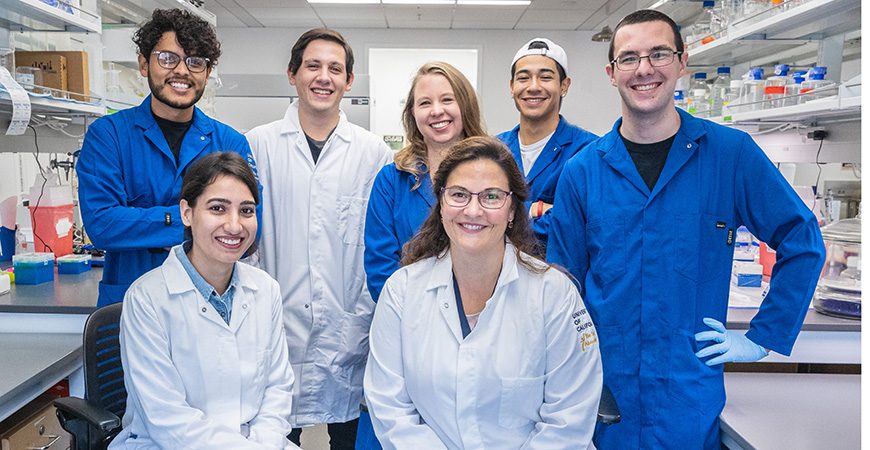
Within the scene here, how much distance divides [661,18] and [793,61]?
7.14 ft

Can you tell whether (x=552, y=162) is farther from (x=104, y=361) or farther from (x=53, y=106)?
(x=53, y=106)

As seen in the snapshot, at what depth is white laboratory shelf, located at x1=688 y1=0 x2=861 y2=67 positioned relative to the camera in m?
2.02

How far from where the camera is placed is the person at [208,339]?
4.74 feet

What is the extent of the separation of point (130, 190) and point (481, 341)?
1.21m

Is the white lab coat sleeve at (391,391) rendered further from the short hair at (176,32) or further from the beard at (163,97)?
the short hair at (176,32)

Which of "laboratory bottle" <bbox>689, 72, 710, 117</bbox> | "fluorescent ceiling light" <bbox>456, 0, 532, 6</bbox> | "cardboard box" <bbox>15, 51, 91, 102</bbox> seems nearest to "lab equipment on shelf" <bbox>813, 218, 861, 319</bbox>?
"laboratory bottle" <bbox>689, 72, 710, 117</bbox>

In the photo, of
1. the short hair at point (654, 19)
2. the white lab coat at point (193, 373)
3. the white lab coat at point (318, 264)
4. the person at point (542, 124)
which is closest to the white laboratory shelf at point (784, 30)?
the short hair at point (654, 19)

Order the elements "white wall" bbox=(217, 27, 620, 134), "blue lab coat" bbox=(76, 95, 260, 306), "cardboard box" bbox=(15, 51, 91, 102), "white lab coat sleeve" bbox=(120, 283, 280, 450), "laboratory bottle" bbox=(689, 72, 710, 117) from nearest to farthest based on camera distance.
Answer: "white lab coat sleeve" bbox=(120, 283, 280, 450) < "blue lab coat" bbox=(76, 95, 260, 306) < "cardboard box" bbox=(15, 51, 91, 102) < "laboratory bottle" bbox=(689, 72, 710, 117) < "white wall" bbox=(217, 27, 620, 134)

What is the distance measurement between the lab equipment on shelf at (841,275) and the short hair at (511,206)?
1.17 metres

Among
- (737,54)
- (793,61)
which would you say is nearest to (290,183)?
(737,54)

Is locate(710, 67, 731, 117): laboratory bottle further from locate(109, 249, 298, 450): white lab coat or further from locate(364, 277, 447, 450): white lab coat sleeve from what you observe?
locate(109, 249, 298, 450): white lab coat

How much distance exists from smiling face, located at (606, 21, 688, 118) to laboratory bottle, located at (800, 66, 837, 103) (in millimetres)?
748

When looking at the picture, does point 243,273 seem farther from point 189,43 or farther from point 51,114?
point 51,114

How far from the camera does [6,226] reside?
269 centimetres
